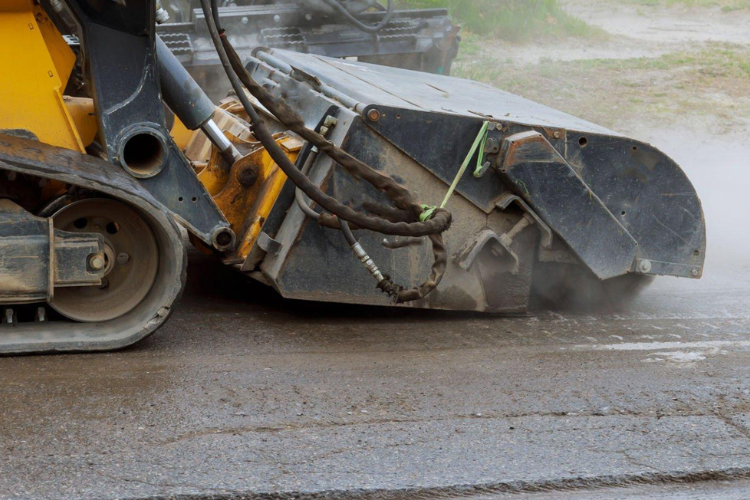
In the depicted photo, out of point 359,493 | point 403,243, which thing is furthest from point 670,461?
point 403,243

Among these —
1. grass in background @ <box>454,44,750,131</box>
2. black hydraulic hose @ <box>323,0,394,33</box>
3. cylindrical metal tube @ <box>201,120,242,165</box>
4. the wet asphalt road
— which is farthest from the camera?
grass in background @ <box>454,44,750,131</box>

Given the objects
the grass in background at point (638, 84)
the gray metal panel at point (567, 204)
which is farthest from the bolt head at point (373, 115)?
the grass in background at point (638, 84)

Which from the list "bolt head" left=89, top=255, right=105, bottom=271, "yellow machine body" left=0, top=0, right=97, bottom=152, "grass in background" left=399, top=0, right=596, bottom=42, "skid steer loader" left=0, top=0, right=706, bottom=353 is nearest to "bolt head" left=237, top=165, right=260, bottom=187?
"skid steer loader" left=0, top=0, right=706, bottom=353

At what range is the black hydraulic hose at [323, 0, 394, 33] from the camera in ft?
30.2

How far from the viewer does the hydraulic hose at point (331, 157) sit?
3836mm

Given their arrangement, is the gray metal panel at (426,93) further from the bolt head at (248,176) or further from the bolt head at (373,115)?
the bolt head at (248,176)

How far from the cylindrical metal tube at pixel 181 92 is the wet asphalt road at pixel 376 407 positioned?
0.89 m

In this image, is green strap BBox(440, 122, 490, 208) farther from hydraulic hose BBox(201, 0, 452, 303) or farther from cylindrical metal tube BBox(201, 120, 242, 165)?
cylindrical metal tube BBox(201, 120, 242, 165)

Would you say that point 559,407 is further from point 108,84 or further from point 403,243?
point 108,84

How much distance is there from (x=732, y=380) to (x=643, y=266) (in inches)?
33.8

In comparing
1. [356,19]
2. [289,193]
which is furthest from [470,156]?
[356,19]

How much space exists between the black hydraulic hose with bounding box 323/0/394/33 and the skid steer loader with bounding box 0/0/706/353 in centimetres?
410

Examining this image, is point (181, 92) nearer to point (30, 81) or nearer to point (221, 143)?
point (221, 143)

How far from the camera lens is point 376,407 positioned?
352cm
